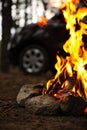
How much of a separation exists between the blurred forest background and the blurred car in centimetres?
70

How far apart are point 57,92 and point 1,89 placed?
3053mm

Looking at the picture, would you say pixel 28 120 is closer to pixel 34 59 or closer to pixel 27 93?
pixel 27 93

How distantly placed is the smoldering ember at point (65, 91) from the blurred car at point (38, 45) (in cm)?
426

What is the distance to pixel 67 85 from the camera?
7.93 metres

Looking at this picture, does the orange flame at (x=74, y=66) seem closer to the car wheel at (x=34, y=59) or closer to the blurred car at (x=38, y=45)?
the blurred car at (x=38, y=45)

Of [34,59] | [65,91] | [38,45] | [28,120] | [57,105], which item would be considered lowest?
[28,120]

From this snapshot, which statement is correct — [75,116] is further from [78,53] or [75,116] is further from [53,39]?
[53,39]

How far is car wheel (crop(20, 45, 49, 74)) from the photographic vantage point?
532 inches

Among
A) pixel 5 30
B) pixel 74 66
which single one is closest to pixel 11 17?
pixel 5 30

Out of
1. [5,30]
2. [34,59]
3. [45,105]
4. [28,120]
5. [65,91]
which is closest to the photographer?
[28,120]

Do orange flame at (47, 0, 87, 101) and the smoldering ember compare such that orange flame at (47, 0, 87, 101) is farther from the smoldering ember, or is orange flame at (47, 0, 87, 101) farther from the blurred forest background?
the blurred forest background

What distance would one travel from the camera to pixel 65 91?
309 inches

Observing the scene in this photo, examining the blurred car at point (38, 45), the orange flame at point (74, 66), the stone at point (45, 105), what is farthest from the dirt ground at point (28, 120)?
the blurred car at point (38, 45)

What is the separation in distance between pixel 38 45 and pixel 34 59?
46 centimetres
